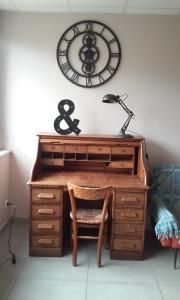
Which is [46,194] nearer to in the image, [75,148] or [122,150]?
[75,148]

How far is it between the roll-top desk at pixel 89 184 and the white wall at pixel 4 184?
45cm

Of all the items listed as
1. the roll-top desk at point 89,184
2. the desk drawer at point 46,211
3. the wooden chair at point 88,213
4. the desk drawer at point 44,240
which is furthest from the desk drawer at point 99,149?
the desk drawer at point 44,240

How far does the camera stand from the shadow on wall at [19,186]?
3096 millimetres

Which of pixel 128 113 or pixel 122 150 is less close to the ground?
pixel 128 113

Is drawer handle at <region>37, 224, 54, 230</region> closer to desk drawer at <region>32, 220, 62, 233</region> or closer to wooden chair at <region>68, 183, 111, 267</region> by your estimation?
desk drawer at <region>32, 220, 62, 233</region>

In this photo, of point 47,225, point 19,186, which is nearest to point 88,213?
point 47,225

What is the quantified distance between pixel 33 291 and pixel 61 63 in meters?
2.20

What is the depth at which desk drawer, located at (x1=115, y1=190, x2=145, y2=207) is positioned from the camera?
2414 millimetres

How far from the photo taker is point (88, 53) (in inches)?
113

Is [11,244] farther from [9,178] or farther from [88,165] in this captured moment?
[88,165]

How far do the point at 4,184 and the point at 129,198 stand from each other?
55.9 inches

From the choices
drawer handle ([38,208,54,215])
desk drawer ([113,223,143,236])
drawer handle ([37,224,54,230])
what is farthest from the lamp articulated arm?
drawer handle ([37,224,54,230])

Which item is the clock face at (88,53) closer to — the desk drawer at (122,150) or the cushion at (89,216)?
the desk drawer at (122,150)

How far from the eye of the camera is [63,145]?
2668mm
